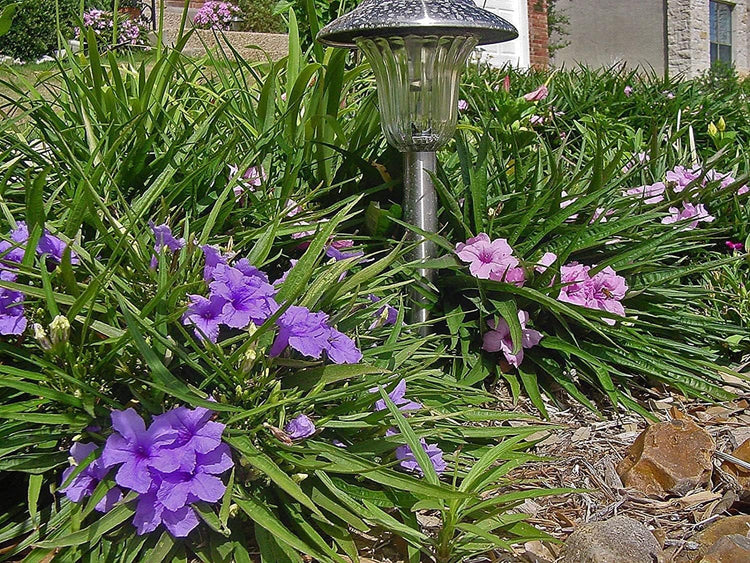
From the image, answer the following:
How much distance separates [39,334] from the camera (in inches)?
49.9

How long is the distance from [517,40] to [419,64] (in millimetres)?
8146

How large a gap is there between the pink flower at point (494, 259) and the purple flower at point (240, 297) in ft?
2.61

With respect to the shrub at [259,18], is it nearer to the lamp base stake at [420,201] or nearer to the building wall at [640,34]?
the building wall at [640,34]

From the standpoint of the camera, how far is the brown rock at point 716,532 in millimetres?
1440

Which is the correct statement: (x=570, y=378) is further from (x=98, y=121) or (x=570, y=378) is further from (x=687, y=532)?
(x=98, y=121)

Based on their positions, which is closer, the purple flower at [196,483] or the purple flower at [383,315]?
the purple flower at [196,483]

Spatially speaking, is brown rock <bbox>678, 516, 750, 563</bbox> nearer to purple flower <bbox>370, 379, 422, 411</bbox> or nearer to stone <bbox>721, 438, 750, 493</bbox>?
stone <bbox>721, 438, 750, 493</bbox>

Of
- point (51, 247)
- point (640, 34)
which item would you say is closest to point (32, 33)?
point (51, 247)

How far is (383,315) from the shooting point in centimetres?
174

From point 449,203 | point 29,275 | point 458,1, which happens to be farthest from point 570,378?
point 29,275

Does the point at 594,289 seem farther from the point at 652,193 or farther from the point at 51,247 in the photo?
the point at 51,247

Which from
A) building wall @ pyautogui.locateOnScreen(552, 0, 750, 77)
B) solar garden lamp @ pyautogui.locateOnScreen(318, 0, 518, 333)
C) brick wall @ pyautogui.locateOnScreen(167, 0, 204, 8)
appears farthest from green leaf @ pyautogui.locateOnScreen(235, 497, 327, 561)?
building wall @ pyautogui.locateOnScreen(552, 0, 750, 77)

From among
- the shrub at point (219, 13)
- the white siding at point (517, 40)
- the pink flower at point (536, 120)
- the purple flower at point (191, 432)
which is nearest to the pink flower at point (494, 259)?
the purple flower at point (191, 432)

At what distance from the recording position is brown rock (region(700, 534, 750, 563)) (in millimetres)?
1305
